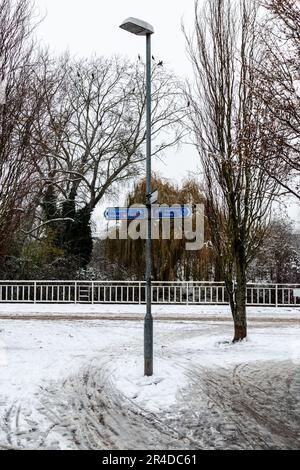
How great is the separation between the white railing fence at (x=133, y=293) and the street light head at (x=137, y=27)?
42.5 feet

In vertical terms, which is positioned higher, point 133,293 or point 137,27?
point 137,27

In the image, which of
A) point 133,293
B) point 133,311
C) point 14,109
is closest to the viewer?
point 14,109

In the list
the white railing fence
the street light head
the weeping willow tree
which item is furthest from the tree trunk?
the weeping willow tree

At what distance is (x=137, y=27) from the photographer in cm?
788

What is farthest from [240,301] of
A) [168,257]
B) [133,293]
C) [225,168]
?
[168,257]

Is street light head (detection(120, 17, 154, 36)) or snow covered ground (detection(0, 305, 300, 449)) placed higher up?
street light head (detection(120, 17, 154, 36))

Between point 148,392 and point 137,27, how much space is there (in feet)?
19.0

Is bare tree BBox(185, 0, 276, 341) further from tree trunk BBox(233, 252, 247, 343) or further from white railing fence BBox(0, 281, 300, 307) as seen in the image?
white railing fence BBox(0, 281, 300, 307)

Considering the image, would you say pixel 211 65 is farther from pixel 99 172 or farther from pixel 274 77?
pixel 99 172

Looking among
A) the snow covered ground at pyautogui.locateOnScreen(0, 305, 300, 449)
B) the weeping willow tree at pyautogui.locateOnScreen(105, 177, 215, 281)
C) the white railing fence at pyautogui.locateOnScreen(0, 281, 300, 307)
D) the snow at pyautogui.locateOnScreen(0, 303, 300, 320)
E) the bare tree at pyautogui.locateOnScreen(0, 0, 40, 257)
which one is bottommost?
the snow covered ground at pyautogui.locateOnScreen(0, 305, 300, 449)

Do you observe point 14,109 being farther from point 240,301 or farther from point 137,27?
point 240,301

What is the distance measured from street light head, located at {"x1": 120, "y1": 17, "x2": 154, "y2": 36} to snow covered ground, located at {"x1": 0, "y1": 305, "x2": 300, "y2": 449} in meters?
5.74

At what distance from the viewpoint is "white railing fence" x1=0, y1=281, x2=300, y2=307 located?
19.6 m

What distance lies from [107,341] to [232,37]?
801cm
